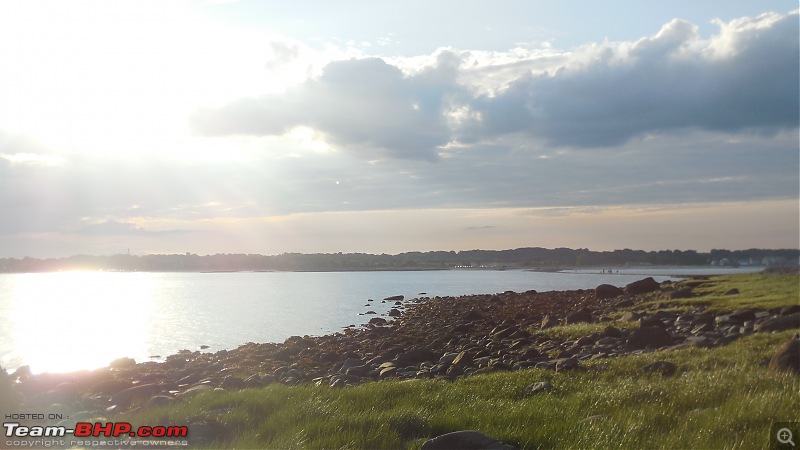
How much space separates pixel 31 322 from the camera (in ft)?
232

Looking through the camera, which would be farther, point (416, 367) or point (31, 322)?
point (31, 322)

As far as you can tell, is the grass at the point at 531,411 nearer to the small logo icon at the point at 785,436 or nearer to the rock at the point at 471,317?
the small logo icon at the point at 785,436

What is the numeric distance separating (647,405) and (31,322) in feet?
254

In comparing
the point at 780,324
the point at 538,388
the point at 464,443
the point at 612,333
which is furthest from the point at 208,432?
the point at 780,324

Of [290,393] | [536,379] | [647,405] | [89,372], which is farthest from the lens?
[89,372]

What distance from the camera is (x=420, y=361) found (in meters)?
25.7

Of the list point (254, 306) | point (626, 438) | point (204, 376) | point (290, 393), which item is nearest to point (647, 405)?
point (626, 438)

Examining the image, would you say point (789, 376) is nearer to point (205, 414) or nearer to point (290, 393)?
point (290, 393)

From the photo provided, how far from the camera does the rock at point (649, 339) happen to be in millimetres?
23544

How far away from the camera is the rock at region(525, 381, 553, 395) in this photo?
13.5m

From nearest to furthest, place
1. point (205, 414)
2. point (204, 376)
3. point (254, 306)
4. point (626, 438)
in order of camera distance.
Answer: point (626, 438)
point (205, 414)
point (204, 376)
point (254, 306)

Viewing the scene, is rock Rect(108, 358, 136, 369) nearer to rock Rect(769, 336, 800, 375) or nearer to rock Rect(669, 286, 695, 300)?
rock Rect(769, 336, 800, 375)

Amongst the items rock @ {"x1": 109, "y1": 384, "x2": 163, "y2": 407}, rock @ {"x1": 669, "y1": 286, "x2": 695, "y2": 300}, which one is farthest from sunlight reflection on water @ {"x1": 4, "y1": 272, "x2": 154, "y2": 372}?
rock @ {"x1": 669, "y1": 286, "x2": 695, "y2": 300}

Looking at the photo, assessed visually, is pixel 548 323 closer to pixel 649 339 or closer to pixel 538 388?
pixel 649 339
